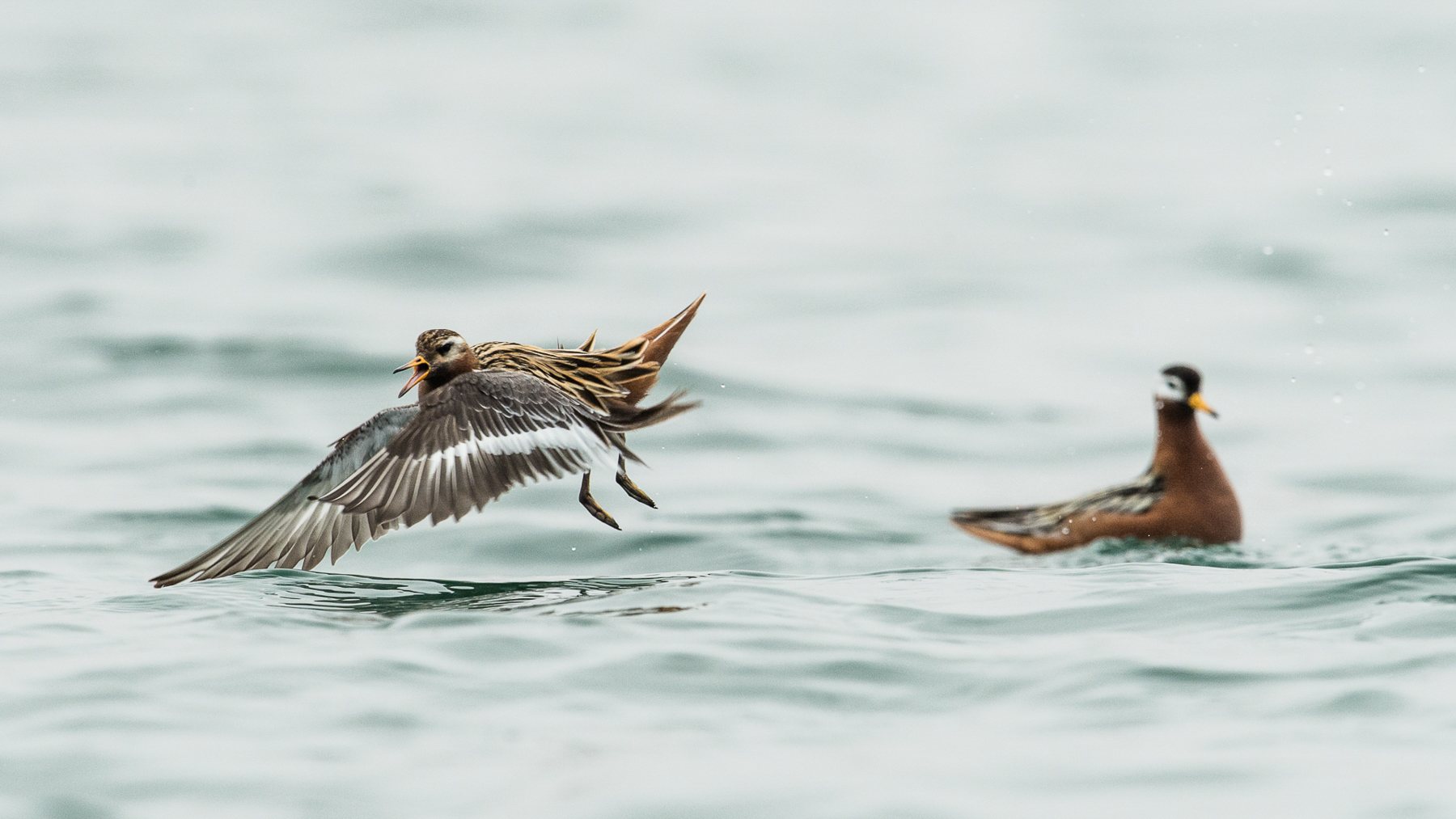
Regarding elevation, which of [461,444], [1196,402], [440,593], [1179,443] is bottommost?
[440,593]

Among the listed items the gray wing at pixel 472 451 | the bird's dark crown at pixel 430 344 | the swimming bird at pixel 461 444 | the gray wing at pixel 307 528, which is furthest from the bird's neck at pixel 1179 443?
the gray wing at pixel 307 528

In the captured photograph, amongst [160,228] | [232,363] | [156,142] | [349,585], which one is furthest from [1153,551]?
[156,142]

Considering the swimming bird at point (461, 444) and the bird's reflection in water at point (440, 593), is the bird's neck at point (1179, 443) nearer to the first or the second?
the swimming bird at point (461, 444)

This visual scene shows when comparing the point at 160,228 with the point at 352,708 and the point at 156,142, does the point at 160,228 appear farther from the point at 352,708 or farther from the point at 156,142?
the point at 352,708

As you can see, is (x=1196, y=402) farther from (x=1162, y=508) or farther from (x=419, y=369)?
Result: (x=419, y=369)

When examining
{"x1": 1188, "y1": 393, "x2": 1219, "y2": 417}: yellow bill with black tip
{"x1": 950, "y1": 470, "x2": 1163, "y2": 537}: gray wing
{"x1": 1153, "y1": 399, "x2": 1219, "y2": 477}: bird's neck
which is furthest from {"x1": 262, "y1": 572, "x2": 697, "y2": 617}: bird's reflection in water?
{"x1": 1188, "y1": 393, "x2": 1219, "y2": 417}: yellow bill with black tip

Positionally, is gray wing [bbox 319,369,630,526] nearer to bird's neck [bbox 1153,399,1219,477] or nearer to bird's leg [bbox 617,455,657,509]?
bird's leg [bbox 617,455,657,509]

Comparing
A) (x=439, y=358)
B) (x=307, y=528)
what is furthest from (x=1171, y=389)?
(x=307, y=528)
